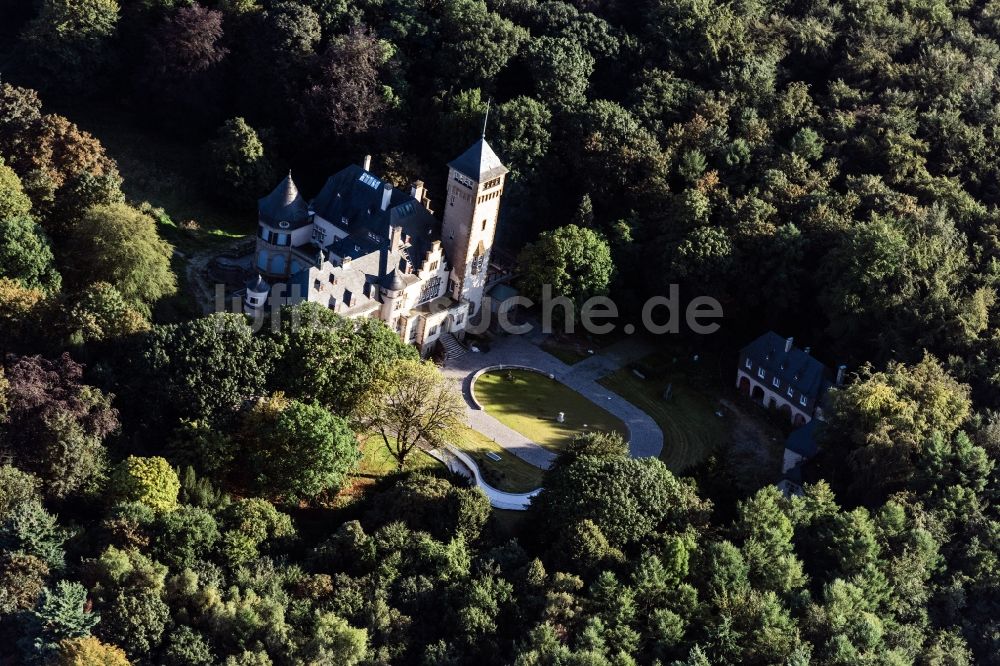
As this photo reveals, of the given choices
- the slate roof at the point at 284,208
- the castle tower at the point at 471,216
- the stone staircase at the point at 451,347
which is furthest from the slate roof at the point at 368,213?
the stone staircase at the point at 451,347

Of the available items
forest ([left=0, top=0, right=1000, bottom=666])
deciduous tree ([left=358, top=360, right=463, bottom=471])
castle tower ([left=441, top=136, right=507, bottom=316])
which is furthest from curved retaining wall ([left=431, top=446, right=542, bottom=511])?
castle tower ([left=441, top=136, right=507, bottom=316])

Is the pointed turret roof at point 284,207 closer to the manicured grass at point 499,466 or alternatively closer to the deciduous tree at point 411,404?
the deciduous tree at point 411,404

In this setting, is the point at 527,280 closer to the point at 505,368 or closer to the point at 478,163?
the point at 505,368

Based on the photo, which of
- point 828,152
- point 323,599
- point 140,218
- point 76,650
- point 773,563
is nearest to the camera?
point 76,650

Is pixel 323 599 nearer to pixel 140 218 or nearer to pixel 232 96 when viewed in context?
pixel 140 218

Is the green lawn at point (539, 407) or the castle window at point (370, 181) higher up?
the castle window at point (370, 181)

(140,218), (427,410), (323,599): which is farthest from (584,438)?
(140,218)

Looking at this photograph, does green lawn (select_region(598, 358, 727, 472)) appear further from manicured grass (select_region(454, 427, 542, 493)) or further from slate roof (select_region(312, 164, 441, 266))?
slate roof (select_region(312, 164, 441, 266))
